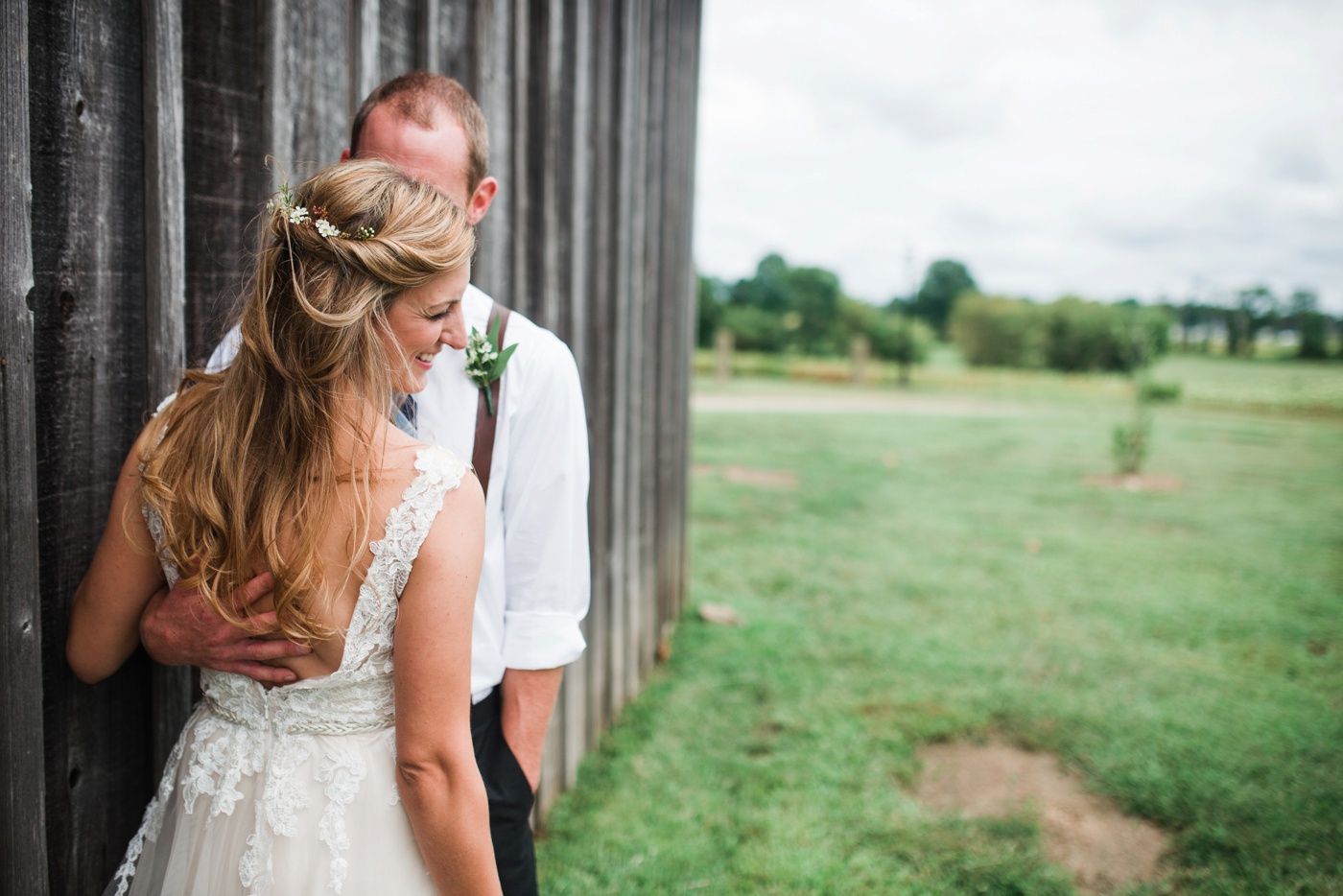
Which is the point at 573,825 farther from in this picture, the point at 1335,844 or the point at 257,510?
the point at 1335,844

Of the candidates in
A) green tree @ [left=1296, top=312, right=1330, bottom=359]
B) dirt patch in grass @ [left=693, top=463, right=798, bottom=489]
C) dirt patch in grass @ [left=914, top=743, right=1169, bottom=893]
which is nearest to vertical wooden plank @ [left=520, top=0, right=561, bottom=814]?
dirt patch in grass @ [left=914, top=743, right=1169, bottom=893]

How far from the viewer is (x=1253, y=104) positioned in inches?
597

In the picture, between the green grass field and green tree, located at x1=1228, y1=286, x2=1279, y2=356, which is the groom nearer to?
the green grass field

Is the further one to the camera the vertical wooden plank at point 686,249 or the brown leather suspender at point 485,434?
the vertical wooden plank at point 686,249

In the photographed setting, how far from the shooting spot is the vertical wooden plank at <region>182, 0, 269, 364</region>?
5.71ft

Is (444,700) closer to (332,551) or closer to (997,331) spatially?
(332,551)

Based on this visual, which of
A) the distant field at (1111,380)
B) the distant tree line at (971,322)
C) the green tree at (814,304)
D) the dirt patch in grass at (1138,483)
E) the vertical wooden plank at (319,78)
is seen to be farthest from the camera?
the green tree at (814,304)

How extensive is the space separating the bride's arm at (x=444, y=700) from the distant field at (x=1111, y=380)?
2154cm

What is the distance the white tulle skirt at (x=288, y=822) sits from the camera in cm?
133

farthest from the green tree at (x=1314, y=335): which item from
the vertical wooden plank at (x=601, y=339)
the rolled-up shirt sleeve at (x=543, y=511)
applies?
the rolled-up shirt sleeve at (x=543, y=511)

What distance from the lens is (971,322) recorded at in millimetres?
36125

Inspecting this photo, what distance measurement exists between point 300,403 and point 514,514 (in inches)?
25.8

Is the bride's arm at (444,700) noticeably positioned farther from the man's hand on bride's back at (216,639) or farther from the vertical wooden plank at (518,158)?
the vertical wooden plank at (518,158)

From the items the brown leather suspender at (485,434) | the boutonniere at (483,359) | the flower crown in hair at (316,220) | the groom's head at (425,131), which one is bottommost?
the brown leather suspender at (485,434)
